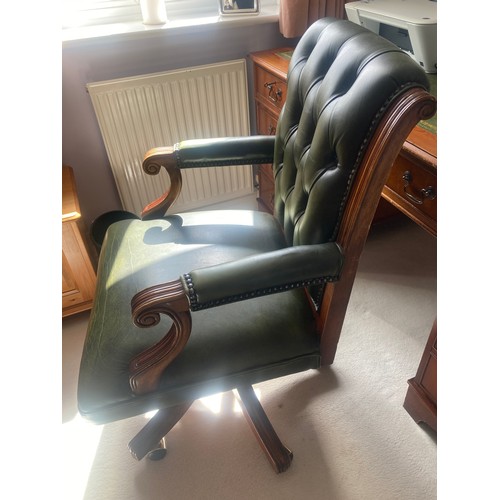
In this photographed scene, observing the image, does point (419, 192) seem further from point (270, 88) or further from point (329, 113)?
point (270, 88)

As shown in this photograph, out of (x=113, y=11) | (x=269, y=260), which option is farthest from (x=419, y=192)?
(x=113, y=11)

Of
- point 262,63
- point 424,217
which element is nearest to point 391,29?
point 262,63

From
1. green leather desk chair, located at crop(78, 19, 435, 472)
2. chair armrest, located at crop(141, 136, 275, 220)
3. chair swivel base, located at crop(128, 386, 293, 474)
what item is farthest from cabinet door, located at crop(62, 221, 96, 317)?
chair swivel base, located at crop(128, 386, 293, 474)

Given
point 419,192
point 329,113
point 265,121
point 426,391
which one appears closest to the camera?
point 329,113

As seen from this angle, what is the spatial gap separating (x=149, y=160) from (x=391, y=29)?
104 cm

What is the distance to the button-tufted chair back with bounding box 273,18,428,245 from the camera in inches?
30.7

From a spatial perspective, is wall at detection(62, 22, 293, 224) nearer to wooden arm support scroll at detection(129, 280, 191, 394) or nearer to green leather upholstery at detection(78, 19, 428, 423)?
green leather upholstery at detection(78, 19, 428, 423)

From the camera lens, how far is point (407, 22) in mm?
1291

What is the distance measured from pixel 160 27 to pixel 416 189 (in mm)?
1222

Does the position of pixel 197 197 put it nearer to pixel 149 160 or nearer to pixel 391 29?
pixel 149 160

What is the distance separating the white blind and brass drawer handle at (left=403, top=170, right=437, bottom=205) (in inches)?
50.4
